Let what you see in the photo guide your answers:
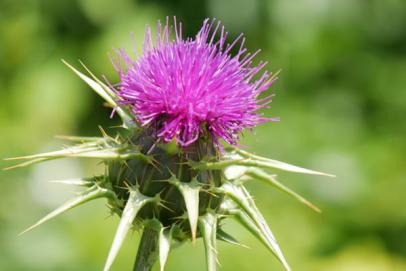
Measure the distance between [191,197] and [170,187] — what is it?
10 centimetres

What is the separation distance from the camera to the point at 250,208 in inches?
82.3

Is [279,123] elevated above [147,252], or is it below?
above

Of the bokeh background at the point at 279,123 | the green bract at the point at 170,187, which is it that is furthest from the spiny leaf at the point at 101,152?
the bokeh background at the point at 279,123

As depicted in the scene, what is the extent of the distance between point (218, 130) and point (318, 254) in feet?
7.72

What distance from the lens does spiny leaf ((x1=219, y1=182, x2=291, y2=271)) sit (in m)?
2.03

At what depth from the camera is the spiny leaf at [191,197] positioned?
1.95m

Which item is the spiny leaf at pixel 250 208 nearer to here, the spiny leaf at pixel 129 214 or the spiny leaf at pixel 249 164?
the spiny leaf at pixel 249 164

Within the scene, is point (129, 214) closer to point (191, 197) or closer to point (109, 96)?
point (191, 197)

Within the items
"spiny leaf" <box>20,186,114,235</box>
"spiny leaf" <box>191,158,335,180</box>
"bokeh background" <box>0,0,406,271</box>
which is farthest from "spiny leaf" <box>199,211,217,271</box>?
"bokeh background" <box>0,0,406,271</box>

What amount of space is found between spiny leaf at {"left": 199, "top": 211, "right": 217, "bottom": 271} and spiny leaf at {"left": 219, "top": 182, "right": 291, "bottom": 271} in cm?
8

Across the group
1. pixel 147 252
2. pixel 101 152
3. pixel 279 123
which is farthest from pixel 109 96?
pixel 279 123

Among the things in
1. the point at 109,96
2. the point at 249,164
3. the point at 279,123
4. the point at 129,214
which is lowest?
the point at 129,214

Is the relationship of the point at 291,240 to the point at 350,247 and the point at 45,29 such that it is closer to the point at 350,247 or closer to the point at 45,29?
the point at 350,247

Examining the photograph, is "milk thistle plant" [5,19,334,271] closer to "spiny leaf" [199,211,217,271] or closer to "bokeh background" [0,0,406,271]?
"spiny leaf" [199,211,217,271]
